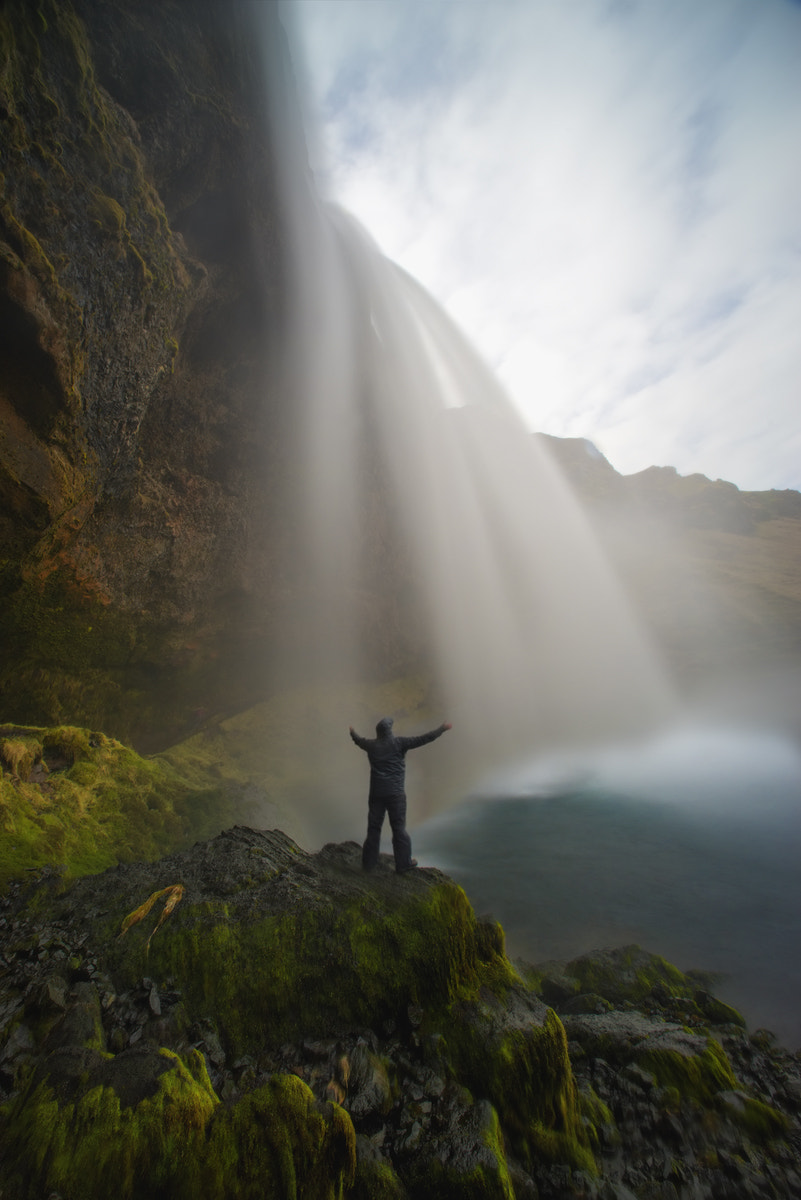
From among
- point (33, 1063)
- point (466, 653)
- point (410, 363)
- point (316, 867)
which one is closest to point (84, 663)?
point (316, 867)

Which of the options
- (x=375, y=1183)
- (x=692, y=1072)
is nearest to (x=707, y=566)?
(x=692, y=1072)

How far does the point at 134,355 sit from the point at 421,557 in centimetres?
2035

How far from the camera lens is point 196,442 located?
650 inches

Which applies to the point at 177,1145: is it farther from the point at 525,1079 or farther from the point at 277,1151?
the point at 525,1079

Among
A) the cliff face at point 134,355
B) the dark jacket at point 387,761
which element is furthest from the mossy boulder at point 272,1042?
the cliff face at point 134,355

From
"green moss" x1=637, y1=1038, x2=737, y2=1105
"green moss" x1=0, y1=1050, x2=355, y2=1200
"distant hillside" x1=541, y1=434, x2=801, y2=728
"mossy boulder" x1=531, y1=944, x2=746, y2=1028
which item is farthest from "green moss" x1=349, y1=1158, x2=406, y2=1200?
"distant hillside" x1=541, y1=434, x2=801, y2=728

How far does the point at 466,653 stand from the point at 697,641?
18.9 m

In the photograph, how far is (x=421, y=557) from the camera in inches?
1163

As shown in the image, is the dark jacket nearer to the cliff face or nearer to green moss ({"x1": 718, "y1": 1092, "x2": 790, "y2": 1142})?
green moss ({"x1": 718, "y1": 1092, "x2": 790, "y2": 1142})

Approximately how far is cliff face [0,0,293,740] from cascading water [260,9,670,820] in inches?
110

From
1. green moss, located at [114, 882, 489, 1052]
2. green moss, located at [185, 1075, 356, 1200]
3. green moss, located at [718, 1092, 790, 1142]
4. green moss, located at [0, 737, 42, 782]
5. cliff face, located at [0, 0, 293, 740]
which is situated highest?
cliff face, located at [0, 0, 293, 740]

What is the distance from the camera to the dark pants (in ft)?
22.7

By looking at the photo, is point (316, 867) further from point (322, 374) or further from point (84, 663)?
point (322, 374)

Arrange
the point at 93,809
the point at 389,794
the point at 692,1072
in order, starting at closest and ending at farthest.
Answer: the point at 692,1072 < the point at 389,794 < the point at 93,809
